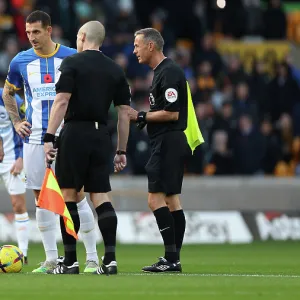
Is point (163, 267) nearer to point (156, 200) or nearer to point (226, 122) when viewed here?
point (156, 200)

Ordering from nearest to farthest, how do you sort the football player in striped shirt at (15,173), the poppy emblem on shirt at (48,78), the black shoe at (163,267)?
the black shoe at (163,267)
the poppy emblem on shirt at (48,78)
the football player in striped shirt at (15,173)

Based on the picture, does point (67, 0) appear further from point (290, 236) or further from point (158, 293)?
point (158, 293)

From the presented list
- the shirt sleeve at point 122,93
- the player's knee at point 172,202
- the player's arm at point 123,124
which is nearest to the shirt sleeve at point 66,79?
the shirt sleeve at point 122,93

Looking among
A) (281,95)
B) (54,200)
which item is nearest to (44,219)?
(54,200)

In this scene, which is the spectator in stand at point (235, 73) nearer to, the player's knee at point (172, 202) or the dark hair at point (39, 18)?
the player's knee at point (172, 202)

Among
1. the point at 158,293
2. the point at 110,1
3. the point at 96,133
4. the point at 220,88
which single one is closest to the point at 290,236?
the point at 220,88

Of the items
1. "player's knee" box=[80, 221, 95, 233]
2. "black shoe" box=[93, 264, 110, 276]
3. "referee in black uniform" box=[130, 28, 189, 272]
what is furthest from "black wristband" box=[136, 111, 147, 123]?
"black shoe" box=[93, 264, 110, 276]

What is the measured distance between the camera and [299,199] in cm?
1997

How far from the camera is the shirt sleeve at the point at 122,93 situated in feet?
36.9

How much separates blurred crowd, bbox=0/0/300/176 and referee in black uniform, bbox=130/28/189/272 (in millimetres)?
8316

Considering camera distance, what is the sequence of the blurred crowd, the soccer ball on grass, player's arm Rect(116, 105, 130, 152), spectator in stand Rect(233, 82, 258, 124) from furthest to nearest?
spectator in stand Rect(233, 82, 258, 124) < the blurred crowd < the soccer ball on grass < player's arm Rect(116, 105, 130, 152)

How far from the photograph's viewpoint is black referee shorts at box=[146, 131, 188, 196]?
12.0 m

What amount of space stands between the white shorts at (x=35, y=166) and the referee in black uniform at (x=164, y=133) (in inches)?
42.6

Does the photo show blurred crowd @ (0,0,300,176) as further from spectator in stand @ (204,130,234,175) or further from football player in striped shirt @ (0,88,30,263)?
football player in striped shirt @ (0,88,30,263)
